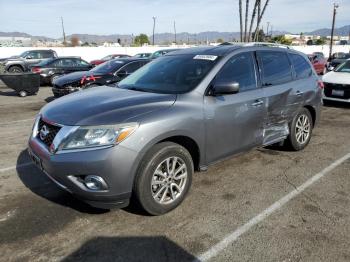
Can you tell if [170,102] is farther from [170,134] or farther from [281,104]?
[281,104]

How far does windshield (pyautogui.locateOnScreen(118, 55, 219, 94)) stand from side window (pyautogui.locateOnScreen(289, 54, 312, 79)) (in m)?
1.93

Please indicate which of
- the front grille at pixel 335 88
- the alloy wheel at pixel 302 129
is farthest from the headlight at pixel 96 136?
the front grille at pixel 335 88

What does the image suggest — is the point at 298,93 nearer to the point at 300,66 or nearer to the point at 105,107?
the point at 300,66

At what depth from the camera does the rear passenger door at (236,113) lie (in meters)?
4.13

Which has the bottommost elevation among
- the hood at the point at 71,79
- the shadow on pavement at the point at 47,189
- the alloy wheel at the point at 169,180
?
the shadow on pavement at the point at 47,189

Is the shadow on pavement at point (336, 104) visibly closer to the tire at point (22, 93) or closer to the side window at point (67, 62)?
the tire at point (22, 93)

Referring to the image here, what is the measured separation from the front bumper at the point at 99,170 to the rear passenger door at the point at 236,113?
A: 1150 millimetres

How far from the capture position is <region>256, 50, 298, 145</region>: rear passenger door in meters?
4.96

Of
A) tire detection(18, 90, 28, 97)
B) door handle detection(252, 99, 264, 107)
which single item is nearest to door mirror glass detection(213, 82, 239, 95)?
door handle detection(252, 99, 264, 107)

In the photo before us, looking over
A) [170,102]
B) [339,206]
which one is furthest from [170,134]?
[339,206]

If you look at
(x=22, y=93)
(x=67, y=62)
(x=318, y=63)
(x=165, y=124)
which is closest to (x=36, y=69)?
(x=67, y=62)

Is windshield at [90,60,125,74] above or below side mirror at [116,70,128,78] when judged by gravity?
above

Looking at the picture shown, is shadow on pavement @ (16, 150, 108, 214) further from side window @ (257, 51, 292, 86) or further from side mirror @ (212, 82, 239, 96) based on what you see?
side window @ (257, 51, 292, 86)

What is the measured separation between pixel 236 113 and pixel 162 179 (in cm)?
131
